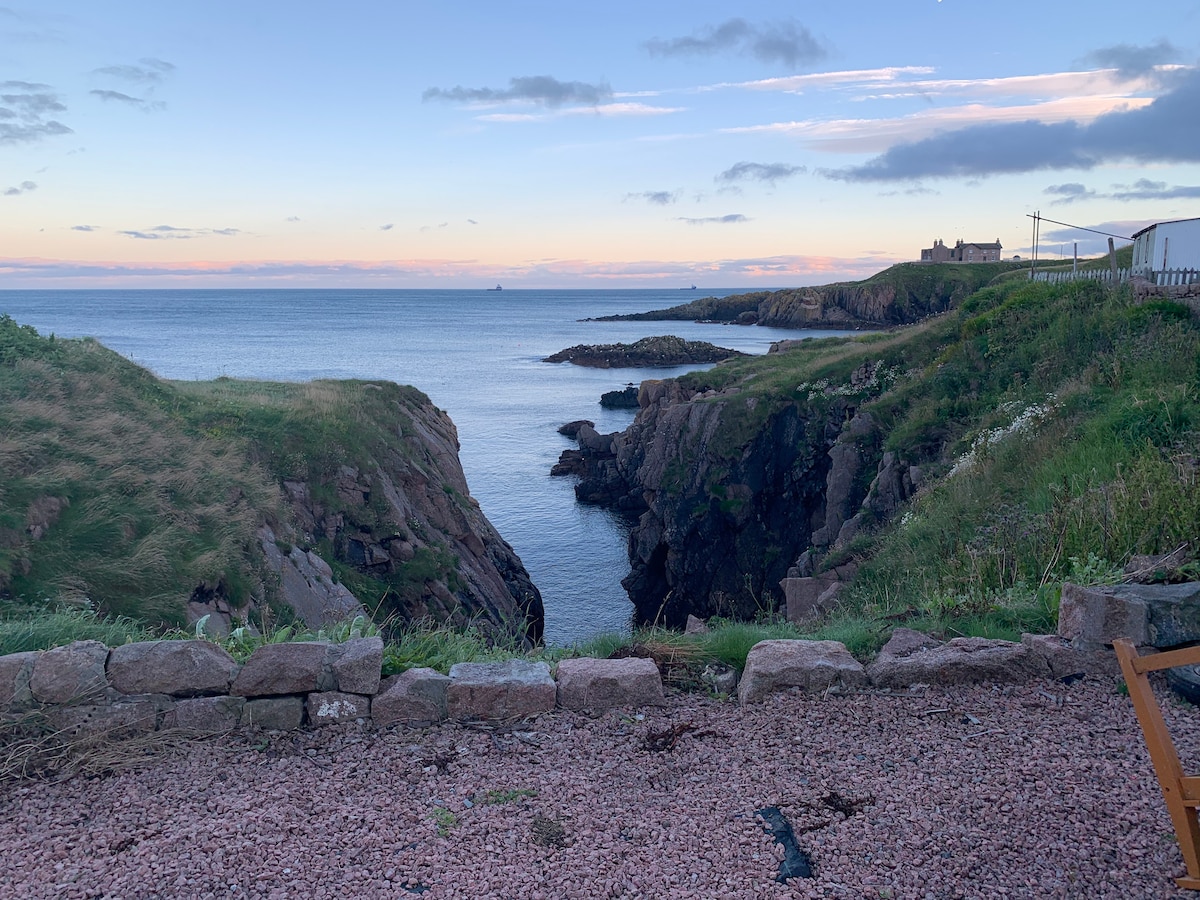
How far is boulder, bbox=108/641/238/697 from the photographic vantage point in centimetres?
592

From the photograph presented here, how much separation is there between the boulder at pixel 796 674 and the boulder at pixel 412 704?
2288 mm

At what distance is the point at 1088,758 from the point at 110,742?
251 inches

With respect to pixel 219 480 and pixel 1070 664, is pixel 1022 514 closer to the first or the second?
pixel 1070 664

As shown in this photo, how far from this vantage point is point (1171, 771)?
3717 millimetres

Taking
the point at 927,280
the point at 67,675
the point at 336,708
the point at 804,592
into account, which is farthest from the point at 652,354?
the point at 67,675

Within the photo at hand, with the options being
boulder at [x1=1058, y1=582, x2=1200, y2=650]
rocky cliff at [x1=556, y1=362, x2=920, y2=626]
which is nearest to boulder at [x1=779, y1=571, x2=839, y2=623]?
boulder at [x1=1058, y1=582, x2=1200, y2=650]

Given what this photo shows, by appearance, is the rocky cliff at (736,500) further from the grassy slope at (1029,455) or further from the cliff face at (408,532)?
the cliff face at (408,532)

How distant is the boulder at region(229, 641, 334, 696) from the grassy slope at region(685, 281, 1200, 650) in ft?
14.3

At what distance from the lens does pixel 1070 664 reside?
626 cm

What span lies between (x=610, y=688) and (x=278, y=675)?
8.04 feet

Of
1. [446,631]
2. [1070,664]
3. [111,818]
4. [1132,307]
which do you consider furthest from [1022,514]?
[1132,307]

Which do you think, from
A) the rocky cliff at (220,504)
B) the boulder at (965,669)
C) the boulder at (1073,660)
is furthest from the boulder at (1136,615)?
the rocky cliff at (220,504)

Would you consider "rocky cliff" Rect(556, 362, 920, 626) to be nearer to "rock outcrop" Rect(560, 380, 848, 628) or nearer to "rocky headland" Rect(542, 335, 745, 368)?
"rock outcrop" Rect(560, 380, 848, 628)

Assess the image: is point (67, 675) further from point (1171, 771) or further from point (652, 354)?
point (652, 354)
